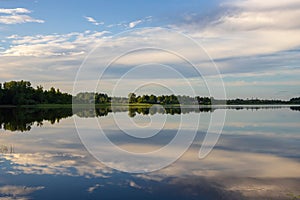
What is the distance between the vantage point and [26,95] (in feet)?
362

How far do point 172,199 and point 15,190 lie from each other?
533 cm

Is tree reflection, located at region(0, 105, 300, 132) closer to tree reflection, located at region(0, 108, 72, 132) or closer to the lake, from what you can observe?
tree reflection, located at region(0, 108, 72, 132)

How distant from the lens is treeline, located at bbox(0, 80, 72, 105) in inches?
4240

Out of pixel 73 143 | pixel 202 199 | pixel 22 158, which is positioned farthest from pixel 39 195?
pixel 73 143

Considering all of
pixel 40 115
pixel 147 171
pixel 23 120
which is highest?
pixel 40 115

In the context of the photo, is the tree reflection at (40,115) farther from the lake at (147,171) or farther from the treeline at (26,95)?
the treeline at (26,95)

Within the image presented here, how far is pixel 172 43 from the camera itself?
67.1 feet

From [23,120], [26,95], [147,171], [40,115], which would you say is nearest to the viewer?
[147,171]

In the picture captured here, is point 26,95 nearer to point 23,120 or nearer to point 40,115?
point 40,115

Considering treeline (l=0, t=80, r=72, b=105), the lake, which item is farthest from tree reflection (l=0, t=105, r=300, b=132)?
treeline (l=0, t=80, r=72, b=105)

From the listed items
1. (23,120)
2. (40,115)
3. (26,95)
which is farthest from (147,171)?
(26,95)

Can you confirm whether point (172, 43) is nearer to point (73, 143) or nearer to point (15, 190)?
point (73, 143)

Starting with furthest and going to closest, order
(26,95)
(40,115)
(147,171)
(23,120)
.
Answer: (26,95), (40,115), (23,120), (147,171)

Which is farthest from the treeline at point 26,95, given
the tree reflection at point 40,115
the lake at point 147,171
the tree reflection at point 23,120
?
the lake at point 147,171
